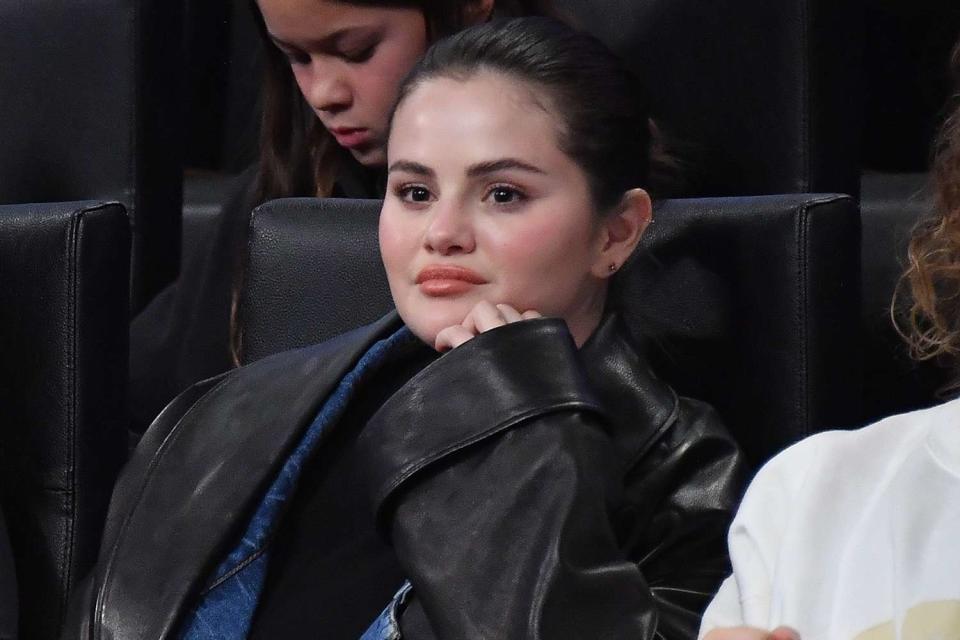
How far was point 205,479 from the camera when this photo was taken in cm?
109

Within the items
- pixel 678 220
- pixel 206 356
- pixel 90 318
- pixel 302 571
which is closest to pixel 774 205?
pixel 678 220

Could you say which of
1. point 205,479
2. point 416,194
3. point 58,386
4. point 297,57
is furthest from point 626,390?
point 297,57

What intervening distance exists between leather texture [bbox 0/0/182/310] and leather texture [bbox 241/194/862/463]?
73cm

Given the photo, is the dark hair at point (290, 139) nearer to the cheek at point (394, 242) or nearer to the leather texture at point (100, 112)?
the leather texture at point (100, 112)

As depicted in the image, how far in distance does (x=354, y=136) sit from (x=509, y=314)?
46 centimetres

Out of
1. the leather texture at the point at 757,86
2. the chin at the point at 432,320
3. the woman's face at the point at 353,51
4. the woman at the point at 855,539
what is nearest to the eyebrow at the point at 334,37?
the woman's face at the point at 353,51

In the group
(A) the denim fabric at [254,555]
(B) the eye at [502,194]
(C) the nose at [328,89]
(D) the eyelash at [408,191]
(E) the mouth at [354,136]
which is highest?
(B) the eye at [502,194]

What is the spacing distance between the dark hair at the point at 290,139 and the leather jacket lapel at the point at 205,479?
1.13 ft

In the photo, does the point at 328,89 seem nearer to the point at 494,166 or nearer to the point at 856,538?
the point at 494,166

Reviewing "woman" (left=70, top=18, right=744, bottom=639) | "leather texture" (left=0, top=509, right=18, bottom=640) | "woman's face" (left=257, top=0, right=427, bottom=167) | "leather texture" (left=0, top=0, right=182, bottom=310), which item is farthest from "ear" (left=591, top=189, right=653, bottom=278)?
"leather texture" (left=0, top=0, right=182, bottom=310)

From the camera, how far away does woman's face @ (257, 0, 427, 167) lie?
1.40m

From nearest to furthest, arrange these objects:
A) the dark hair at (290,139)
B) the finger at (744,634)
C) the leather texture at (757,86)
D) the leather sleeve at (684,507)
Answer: the finger at (744,634)
the leather sleeve at (684,507)
the leather texture at (757,86)
the dark hair at (290,139)

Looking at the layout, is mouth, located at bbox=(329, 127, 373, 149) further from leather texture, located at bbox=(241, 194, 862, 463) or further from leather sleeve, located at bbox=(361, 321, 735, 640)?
leather sleeve, located at bbox=(361, 321, 735, 640)

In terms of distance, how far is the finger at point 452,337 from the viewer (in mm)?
1015
